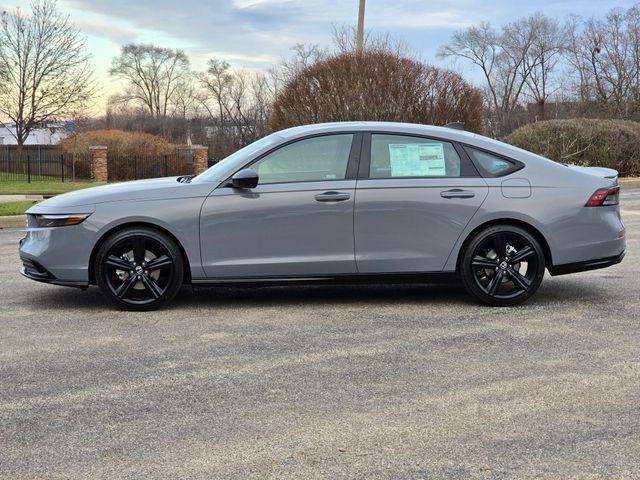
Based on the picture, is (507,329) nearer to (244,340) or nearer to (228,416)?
(244,340)

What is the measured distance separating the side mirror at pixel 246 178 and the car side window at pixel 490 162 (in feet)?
6.15

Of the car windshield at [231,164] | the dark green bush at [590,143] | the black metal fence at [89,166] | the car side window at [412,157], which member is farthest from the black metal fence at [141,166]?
the car side window at [412,157]

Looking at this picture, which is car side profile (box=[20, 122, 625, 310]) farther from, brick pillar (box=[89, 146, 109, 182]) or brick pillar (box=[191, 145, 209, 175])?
brick pillar (box=[191, 145, 209, 175])

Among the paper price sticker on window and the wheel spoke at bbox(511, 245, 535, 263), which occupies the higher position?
the paper price sticker on window

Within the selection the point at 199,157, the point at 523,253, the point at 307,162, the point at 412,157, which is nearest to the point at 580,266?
the point at 523,253

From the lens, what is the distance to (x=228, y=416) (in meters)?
4.11

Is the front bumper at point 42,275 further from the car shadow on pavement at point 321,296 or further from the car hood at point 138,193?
the car hood at point 138,193

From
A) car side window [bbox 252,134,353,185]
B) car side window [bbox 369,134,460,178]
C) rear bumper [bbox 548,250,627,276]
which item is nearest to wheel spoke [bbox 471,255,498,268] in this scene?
rear bumper [bbox 548,250,627,276]

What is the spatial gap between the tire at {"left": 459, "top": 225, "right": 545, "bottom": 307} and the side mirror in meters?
1.88

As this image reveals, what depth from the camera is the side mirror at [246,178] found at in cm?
652

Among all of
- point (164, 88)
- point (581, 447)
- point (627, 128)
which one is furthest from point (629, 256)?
point (164, 88)

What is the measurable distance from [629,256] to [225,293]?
17.0ft

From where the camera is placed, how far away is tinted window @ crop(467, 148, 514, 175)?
6.87m

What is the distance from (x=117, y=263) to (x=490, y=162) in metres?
3.28
